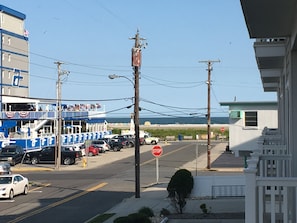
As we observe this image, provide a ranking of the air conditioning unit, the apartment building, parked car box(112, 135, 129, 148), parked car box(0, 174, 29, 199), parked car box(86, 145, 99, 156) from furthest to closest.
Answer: parked car box(112, 135, 129, 148)
the apartment building
parked car box(86, 145, 99, 156)
the air conditioning unit
parked car box(0, 174, 29, 199)

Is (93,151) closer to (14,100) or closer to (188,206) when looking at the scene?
(14,100)

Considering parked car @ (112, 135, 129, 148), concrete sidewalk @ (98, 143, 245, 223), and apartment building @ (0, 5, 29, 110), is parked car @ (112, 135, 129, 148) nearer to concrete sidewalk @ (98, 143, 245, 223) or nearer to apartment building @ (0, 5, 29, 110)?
apartment building @ (0, 5, 29, 110)

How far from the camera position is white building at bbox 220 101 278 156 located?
31056 millimetres

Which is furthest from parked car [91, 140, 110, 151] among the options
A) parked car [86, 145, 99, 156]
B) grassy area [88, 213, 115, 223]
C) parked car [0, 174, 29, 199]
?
grassy area [88, 213, 115, 223]

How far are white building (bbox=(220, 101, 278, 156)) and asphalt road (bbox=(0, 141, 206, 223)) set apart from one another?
6558mm

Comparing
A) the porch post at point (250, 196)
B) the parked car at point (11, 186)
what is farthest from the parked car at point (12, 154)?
the porch post at point (250, 196)

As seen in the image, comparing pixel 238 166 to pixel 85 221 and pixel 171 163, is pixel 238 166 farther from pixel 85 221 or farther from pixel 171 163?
pixel 85 221

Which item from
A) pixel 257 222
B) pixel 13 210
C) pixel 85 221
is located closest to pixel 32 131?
pixel 13 210

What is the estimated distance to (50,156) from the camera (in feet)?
176

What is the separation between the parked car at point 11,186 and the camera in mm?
28141

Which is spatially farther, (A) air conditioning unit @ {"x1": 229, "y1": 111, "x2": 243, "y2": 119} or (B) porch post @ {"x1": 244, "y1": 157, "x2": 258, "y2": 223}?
(A) air conditioning unit @ {"x1": 229, "y1": 111, "x2": 243, "y2": 119}

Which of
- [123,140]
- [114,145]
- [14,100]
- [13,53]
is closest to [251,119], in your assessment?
[14,100]

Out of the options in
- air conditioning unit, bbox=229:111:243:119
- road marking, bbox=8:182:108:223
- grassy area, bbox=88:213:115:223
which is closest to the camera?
grassy area, bbox=88:213:115:223

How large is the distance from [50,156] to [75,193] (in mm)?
23531
